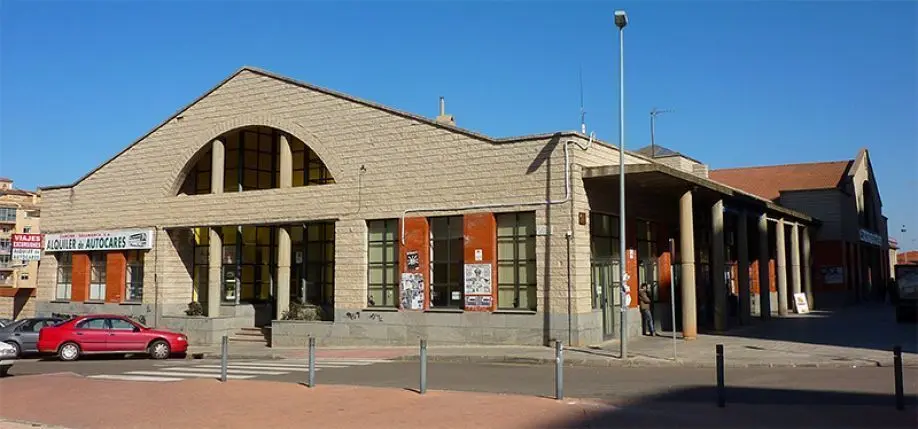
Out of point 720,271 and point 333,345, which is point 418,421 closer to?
point 333,345

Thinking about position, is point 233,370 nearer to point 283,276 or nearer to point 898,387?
point 283,276

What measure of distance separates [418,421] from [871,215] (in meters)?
54.9

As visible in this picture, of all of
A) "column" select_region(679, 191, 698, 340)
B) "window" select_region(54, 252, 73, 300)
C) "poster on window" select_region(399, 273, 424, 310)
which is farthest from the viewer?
"window" select_region(54, 252, 73, 300)

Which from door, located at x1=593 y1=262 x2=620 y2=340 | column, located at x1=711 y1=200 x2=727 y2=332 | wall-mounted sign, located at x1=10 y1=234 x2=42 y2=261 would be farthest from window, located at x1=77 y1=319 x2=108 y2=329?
column, located at x1=711 y1=200 x2=727 y2=332

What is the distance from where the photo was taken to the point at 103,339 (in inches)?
880

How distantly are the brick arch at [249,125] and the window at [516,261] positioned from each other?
6.29m

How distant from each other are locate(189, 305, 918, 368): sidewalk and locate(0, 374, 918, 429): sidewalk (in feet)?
19.6

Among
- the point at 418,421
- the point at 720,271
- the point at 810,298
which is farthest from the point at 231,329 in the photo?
the point at 810,298

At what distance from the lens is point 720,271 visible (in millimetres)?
24797

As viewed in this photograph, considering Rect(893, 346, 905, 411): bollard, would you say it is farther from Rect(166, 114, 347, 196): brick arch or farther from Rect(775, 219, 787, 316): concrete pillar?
Rect(775, 219, 787, 316): concrete pillar

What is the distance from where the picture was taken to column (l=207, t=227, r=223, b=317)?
92.8 ft

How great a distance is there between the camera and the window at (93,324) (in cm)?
2244

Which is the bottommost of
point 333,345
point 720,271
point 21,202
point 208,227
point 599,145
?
point 333,345

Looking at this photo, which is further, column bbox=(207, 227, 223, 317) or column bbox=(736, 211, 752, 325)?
column bbox=(207, 227, 223, 317)
